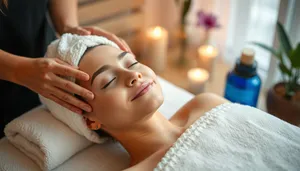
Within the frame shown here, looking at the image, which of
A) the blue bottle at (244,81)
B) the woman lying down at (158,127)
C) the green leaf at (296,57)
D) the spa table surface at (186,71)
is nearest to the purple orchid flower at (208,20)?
the spa table surface at (186,71)

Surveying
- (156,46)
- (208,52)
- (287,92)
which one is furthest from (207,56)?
(287,92)

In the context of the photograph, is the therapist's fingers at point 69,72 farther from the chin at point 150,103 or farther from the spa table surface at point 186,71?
the spa table surface at point 186,71

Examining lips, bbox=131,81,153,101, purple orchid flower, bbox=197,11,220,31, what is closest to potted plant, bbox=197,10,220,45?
purple orchid flower, bbox=197,11,220,31

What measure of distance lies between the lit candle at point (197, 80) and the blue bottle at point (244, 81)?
8.3 inches

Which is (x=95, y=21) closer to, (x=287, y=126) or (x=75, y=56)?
(x=75, y=56)

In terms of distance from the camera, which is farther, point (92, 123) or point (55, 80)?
point (92, 123)

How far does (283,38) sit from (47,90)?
102cm

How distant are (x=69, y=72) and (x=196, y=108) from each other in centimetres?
47

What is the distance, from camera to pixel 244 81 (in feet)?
5.11

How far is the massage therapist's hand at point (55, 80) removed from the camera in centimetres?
94

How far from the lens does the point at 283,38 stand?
1518 millimetres

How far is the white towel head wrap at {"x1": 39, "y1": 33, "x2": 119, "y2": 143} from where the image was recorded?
3.39 feet

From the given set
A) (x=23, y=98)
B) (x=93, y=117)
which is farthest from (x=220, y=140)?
(x=23, y=98)

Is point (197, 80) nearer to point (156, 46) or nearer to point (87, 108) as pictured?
point (156, 46)
